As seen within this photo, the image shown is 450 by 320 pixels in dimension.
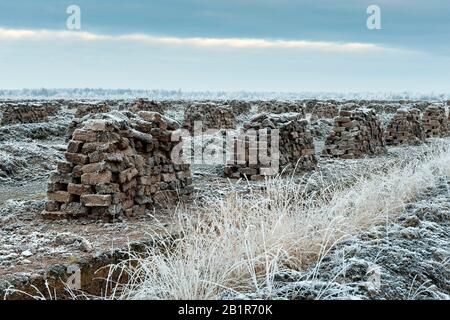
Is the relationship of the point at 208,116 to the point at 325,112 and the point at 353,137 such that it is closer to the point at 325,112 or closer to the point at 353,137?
the point at 325,112

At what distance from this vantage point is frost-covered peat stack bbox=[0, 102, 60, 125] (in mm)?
27688

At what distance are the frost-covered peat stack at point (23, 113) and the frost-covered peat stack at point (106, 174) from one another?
1917 cm

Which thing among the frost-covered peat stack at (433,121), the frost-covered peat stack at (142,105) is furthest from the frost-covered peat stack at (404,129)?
the frost-covered peat stack at (142,105)

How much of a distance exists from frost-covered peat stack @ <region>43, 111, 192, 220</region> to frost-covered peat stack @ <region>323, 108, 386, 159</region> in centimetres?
930

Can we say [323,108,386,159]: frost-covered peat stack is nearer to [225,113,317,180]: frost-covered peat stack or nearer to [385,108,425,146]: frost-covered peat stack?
[225,113,317,180]: frost-covered peat stack

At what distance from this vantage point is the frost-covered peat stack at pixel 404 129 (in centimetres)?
2342

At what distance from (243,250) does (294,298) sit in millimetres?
842

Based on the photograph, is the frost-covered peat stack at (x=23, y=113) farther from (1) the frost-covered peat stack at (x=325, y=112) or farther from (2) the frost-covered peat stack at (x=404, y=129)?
(2) the frost-covered peat stack at (x=404, y=129)

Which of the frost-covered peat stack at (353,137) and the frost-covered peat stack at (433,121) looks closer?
the frost-covered peat stack at (353,137)

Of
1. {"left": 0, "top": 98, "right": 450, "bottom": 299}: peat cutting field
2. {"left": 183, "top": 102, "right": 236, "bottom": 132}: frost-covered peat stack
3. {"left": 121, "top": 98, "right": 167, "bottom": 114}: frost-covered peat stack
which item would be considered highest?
{"left": 121, "top": 98, "right": 167, "bottom": 114}: frost-covered peat stack

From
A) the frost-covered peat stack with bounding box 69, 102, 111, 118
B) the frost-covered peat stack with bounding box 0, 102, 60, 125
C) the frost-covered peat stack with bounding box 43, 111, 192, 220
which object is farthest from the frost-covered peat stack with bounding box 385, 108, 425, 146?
the frost-covered peat stack with bounding box 0, 102, 60, 125

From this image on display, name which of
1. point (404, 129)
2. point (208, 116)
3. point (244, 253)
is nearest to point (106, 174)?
point (244, 253)
